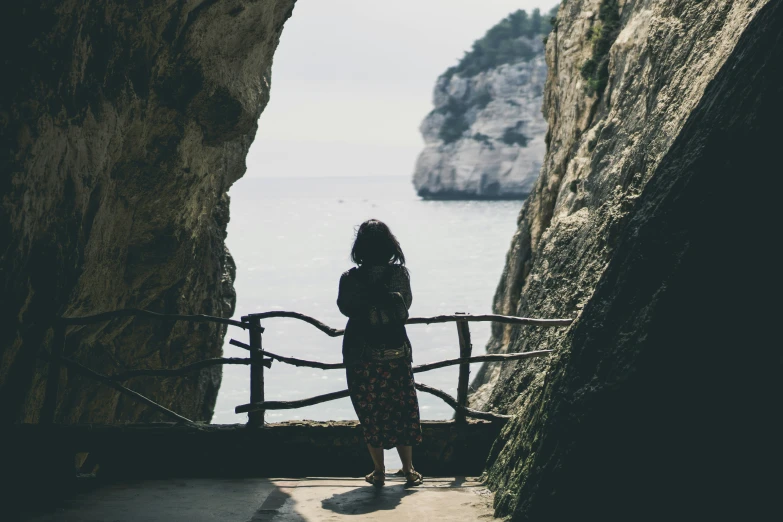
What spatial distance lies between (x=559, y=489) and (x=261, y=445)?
10.5ft

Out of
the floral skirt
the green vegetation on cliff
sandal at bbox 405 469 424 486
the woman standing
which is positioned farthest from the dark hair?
the green vegetation on cliff

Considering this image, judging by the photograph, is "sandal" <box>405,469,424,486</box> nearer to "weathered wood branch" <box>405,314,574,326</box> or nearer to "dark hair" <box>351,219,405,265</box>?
"weathered wood branch" <box>405,314,574,326</box>

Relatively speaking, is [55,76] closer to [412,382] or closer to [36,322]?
[36,322]

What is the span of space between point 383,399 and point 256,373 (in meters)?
1.43

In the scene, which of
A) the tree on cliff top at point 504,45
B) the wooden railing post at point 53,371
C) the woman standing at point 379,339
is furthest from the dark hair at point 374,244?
the tree on cliff top at point 504,45

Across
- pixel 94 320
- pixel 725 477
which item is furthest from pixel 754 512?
pixel 94 320

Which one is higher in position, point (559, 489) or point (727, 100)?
point (727, 100)

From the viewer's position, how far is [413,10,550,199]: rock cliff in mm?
153000

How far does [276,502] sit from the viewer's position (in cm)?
574

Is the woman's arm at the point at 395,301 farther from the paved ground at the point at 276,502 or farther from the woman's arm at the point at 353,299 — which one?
the paved ground at the point at 276,502

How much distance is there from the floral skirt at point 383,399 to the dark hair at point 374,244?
74 centimetres

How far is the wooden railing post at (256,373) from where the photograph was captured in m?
6.74

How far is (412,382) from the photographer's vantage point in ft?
19.5

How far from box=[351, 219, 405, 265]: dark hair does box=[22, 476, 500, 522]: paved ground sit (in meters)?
1.65
